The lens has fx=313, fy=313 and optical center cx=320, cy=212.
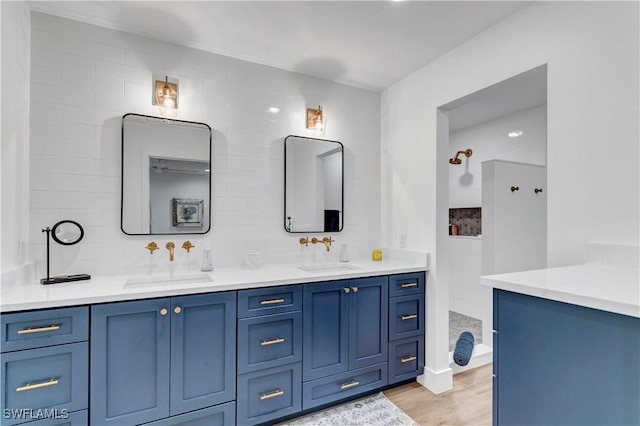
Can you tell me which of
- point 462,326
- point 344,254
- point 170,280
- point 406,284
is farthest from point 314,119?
point 462,326

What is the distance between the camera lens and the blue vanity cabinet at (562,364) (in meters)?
0.90

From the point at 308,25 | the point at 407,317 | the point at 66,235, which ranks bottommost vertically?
the point at 407,317

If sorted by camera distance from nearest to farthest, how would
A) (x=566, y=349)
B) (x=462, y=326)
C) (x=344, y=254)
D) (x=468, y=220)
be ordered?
(x=566, y=349)
(x=344, y=254)
(x=462, y=326)
(x=468, y=220)

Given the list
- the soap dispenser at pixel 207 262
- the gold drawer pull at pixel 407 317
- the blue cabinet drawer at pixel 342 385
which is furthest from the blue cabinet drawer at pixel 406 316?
the soap dispenser at pixel 207 262

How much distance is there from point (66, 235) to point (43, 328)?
75 centimetres

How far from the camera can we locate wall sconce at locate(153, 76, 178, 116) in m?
2.25

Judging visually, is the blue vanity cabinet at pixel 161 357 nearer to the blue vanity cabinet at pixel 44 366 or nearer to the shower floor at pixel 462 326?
the blue vanity cabinet at pixel 44 366

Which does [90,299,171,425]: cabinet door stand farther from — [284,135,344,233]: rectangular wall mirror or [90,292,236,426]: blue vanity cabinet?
[284,135,344,233]: rectangular wall mirror

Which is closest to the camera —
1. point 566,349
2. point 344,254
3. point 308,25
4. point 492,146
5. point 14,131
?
point 566,349

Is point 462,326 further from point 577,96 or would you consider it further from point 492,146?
point 577,96

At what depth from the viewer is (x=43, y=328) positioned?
1473mm

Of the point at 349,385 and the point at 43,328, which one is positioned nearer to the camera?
the point at 43,328

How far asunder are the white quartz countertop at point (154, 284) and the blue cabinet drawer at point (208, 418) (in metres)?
0.68

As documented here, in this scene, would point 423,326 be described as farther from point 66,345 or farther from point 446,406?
point 66,345
